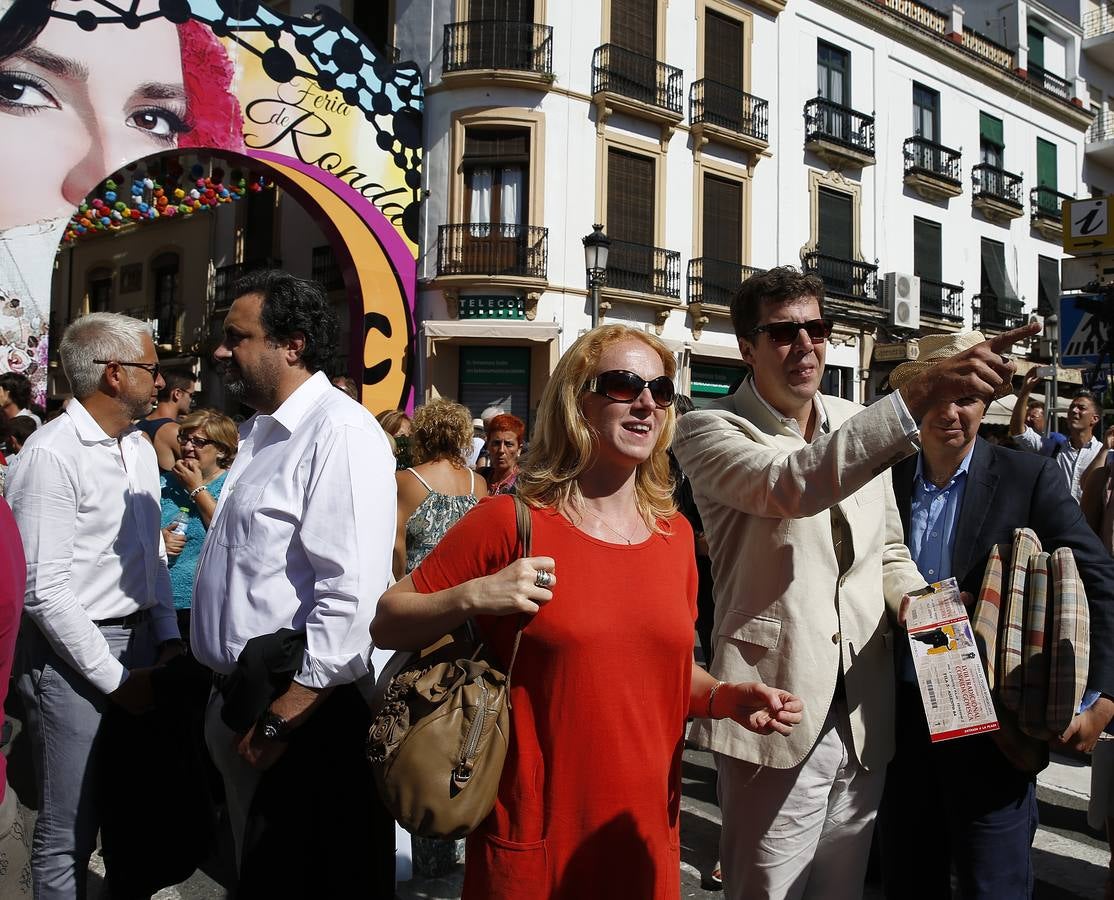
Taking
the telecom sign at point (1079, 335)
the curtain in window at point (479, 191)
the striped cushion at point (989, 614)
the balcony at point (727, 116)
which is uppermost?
the balcony at point (727, 116)

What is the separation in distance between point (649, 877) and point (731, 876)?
604 millimetres

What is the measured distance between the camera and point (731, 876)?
2467 millimetres

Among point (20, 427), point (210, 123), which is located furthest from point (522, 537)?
point (210, 123)

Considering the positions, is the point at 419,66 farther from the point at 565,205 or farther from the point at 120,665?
the point at 120,665

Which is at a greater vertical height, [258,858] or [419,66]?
[419,66]

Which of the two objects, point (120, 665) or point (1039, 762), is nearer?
point (1039, 762)

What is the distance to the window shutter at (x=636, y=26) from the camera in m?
18.5

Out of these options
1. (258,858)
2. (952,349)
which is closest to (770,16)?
(952,349)

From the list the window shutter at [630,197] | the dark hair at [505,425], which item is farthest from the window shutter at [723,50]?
the dark hair at [505,425]

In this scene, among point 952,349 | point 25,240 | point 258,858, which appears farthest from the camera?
point 25,240

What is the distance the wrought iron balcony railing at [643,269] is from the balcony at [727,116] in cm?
280

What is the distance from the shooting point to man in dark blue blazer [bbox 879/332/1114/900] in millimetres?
2490

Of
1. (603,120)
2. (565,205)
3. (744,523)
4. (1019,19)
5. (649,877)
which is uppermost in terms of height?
(1019,19)

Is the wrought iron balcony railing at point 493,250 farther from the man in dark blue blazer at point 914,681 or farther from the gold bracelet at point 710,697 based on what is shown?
the gold bracelet at point 710,697
